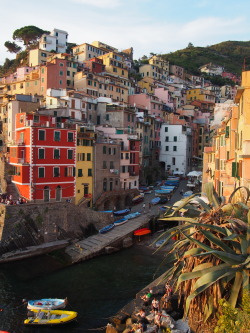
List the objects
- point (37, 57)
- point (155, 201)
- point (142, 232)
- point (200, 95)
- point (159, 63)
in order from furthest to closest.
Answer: point (159, 63) → point (200, 95) → point (37, 57) → point (155, 201) → point (142, 232)

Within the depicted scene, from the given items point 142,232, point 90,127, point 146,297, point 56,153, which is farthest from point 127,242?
point 90,127

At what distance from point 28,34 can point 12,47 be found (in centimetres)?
741

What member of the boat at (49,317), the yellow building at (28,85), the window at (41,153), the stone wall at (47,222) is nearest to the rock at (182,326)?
the boat at (49,317)

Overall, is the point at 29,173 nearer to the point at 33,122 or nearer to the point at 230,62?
the point at 33,122

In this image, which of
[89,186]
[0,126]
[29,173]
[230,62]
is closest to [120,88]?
[0,126]

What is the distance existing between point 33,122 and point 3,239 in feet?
53.5

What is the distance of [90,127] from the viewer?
55.5 metres

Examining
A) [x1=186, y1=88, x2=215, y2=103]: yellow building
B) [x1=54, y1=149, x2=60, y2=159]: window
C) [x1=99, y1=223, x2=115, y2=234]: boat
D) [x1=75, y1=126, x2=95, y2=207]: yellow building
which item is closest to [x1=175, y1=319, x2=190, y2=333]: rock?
[x1=99, y1=223, x2=115, y2=234]: boat

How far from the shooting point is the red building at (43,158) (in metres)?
43.9

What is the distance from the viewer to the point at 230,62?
189750mm

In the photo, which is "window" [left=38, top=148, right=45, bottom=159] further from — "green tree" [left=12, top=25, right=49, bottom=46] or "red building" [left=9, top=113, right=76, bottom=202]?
"green tree" [left=12, top=25, right=49, bottom=46]

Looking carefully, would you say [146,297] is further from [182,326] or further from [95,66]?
[95,66]

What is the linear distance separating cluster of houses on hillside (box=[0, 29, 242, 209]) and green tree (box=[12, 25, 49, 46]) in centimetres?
944

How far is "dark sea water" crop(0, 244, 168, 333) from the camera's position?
82.7 ft
